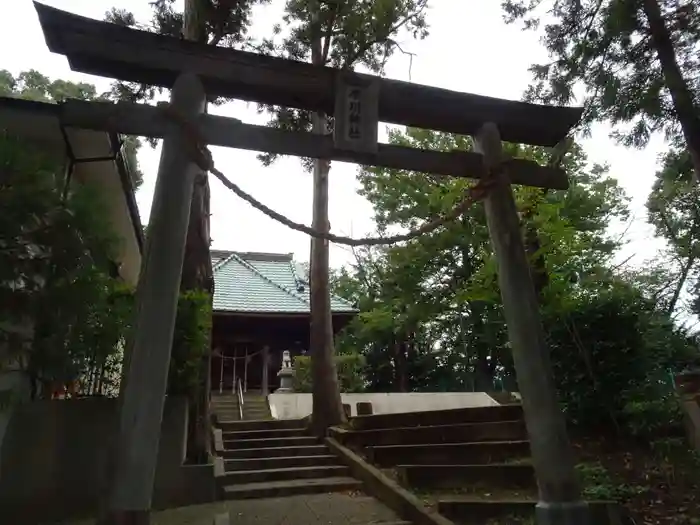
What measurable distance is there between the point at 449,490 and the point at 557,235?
13.5ft

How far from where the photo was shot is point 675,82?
6.39m

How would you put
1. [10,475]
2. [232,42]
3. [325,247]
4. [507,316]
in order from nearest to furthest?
[507,316], [10,475], [232,42], [325,247]

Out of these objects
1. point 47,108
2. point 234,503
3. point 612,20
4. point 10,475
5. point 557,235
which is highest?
point 612,20

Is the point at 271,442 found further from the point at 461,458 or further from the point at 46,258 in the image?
the point at 46,258

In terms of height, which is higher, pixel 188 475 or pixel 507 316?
pixel 507 316

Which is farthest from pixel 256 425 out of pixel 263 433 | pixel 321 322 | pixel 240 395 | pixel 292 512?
pixel 292 512

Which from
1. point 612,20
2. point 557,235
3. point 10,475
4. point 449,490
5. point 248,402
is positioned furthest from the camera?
point 248,402

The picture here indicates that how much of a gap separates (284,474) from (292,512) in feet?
6.29

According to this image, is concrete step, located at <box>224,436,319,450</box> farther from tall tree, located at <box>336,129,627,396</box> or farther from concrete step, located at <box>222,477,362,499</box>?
tall tree, located at <box>336,129,627,396</box>

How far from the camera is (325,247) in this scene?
1149 cm

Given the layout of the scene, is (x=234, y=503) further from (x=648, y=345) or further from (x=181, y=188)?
(x=648, y=345)

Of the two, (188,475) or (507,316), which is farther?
(188,475)

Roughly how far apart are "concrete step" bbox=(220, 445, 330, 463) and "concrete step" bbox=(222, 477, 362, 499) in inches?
46.3

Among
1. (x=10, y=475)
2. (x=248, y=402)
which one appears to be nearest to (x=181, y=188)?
(x=10, y=475)
